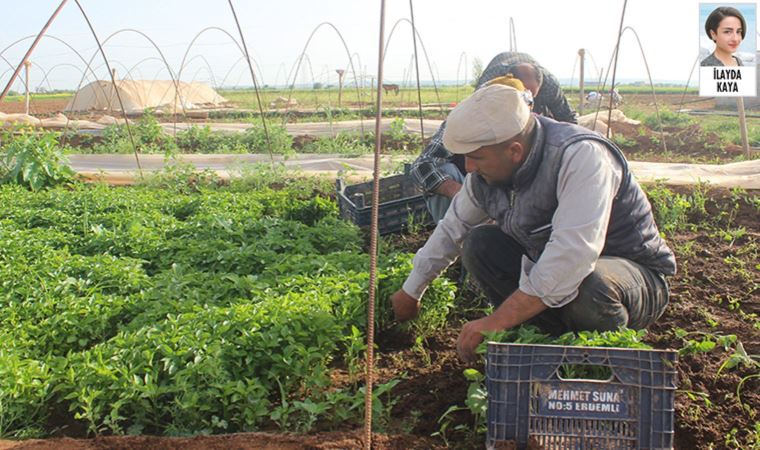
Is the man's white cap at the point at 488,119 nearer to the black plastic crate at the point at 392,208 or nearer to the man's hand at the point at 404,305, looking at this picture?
the man's hand at the point at 404,305

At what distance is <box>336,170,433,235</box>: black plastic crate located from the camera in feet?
16.4

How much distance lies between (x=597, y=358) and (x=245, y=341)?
1.35 m

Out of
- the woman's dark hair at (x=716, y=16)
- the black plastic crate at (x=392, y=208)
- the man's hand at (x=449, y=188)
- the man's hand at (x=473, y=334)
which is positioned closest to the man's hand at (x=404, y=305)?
the man's hand at (x=473, y=334)

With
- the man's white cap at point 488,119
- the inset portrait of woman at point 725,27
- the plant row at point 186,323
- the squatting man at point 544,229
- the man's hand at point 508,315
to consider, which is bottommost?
the plant row at point 186,323

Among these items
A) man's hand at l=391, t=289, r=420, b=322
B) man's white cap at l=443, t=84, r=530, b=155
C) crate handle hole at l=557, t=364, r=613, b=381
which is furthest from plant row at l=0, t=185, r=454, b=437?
man's white cap at l=443, t=84, r=530, b=155

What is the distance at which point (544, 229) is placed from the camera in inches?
115

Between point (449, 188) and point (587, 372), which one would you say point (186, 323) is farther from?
point (449, 188)

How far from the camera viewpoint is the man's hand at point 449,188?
165 inches

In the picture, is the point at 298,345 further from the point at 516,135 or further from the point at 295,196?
the point at 295,196

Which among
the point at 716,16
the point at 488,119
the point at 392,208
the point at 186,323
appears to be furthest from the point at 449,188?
the point at 716,16

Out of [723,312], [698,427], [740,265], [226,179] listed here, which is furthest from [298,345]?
[226,179]

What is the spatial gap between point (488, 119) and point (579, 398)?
1047 millimetres

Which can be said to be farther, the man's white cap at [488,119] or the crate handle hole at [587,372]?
the man's white cap at [488,119]

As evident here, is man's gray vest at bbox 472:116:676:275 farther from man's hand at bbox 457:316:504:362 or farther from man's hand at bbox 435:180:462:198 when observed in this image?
man's hand at bbox 435:180:462:198
